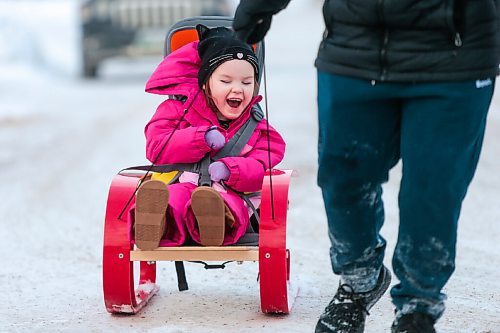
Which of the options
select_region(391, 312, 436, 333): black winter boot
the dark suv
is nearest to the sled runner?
select_region(391, 312, 436, 333): black winter boot

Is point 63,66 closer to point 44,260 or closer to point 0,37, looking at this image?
point 0,37

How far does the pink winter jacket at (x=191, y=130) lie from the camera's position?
15.9 ft

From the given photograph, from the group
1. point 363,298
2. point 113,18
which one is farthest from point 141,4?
point 363,298

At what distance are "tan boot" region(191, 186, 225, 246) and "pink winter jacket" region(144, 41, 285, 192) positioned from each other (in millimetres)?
262

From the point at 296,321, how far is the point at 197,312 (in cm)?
48

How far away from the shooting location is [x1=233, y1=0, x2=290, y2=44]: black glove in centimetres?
375

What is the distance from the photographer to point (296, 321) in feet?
15.1

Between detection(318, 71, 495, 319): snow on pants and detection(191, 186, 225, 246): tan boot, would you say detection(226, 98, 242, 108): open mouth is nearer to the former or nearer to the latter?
detection(191, 186, 225, 246): tan boot

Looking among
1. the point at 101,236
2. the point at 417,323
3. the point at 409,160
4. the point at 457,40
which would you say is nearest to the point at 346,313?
the point at 417,323

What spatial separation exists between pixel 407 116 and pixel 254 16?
0.63 m

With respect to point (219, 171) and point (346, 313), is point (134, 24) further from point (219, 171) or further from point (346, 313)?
point (346, 313)

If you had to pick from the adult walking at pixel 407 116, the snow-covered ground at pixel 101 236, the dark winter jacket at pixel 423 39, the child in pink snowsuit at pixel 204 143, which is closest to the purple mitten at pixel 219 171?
the child in pink snowsuit at pixel 204 143

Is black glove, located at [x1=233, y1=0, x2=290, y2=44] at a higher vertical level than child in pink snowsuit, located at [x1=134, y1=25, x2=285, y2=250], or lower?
higher

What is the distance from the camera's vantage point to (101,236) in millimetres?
6867
